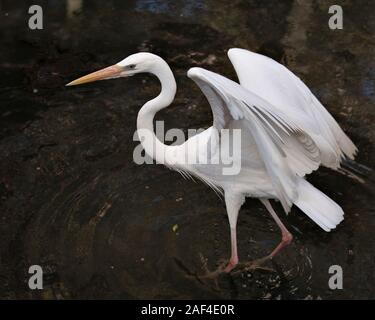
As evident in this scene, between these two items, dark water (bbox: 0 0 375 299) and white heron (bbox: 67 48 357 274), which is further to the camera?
dark water (bbox: 0 0 375 299)

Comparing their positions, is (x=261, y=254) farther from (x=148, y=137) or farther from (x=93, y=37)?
(x=93, y=37)

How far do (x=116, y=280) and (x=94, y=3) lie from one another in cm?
417

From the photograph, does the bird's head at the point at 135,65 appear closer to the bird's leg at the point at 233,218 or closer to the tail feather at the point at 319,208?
the bird's leg at the point at 233,218

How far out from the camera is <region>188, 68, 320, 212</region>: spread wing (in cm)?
397

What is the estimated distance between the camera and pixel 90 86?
6957mm

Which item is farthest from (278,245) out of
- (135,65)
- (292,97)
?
(135,65)

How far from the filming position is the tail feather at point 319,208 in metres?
4.80

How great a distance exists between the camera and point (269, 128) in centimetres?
428

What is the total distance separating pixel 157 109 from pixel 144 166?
114 cm

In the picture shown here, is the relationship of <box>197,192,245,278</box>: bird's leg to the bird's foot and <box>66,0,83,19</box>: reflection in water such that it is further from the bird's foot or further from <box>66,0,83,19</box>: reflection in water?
<box>66,0,83,19</box>: reflection in water

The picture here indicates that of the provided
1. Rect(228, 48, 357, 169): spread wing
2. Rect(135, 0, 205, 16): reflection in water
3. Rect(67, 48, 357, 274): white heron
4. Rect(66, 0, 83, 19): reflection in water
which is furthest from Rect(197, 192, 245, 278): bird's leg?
Rect(66, 0, 83, 19): reflection in water

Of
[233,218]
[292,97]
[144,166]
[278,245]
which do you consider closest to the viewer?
[292,97]

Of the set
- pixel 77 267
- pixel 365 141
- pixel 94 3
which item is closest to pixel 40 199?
pixel 77 267

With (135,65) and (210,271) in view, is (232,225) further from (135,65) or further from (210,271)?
(135,65)
